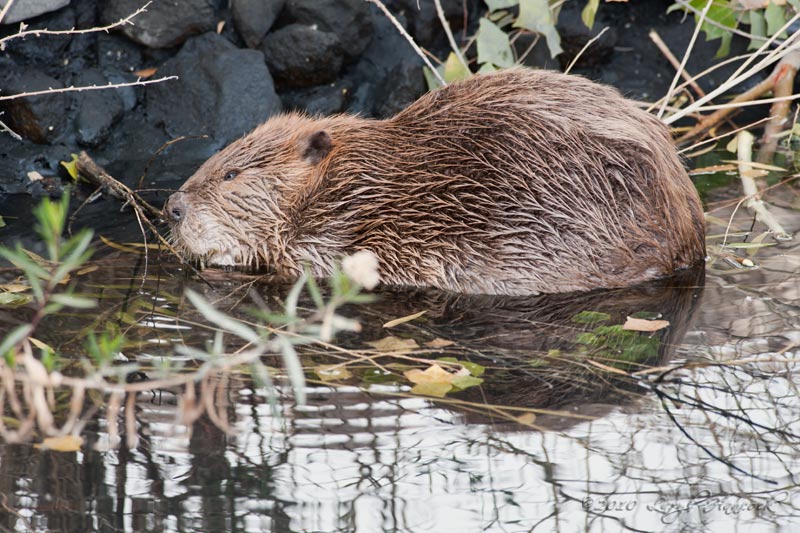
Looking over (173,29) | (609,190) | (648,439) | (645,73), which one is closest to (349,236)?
(609,190)

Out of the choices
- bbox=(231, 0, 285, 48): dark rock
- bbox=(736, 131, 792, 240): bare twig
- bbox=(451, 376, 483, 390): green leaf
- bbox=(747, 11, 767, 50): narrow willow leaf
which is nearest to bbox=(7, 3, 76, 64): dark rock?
bbox=(231, 0, 285, 48): dark rock

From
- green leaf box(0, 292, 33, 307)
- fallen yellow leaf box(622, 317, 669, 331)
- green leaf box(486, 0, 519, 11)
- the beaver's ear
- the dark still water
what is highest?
green leaf box(486, 0, 519, 11)

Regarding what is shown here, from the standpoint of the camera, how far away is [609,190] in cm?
322

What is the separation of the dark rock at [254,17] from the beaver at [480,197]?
5.65 ft

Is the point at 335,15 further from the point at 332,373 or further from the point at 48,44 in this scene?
the point at 332,373

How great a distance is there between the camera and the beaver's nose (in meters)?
3.69

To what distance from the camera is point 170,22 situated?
5.04 m

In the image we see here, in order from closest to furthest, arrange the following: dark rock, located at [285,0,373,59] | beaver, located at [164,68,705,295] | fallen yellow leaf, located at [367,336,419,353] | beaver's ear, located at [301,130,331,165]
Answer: fallen yellow leaf, located at [367,336,419,353]
beaver, located at [164,68,705,295]
beaver's ear, located at [301,130,331,165]
dark rock, located at [285,0,373,59]

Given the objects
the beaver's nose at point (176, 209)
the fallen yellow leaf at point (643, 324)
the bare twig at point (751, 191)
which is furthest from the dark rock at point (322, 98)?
the fallen yellow leaf at point (643, 324)

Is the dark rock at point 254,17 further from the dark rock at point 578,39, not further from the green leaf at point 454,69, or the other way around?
the dark rock at point 578,39

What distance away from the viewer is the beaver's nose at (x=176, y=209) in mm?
3693

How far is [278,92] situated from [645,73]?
88.4 inches

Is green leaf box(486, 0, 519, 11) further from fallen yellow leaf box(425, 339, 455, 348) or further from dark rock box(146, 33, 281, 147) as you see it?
fallen yellow leaf box(425, 339, 455, 348)

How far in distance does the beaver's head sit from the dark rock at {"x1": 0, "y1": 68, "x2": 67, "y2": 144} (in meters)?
1.31
